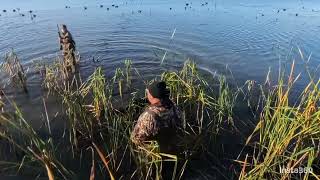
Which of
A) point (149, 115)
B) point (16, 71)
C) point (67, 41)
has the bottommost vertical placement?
point (16, 71)

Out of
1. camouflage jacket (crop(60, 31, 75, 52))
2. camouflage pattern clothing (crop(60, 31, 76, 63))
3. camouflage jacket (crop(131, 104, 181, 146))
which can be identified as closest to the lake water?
camouflage pattern clothing (crop(60, 31, 76, 63))

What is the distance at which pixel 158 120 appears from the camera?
5609 millimetres

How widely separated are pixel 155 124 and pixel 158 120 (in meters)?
0.09

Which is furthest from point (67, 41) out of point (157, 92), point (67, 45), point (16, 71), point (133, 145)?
point (157, 92)

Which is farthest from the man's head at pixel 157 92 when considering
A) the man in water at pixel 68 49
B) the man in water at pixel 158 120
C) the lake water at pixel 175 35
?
the man in water at pixel 68 49

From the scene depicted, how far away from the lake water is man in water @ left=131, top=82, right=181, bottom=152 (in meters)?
5.09

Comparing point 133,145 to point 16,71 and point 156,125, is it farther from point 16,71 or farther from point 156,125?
point 16,71

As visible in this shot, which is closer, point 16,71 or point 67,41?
point 16,71

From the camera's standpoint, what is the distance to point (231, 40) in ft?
54.5

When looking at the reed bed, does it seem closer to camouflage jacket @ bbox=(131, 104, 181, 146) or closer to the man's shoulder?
camouflage jacket @ bbox=(131, 104, 181, 146)

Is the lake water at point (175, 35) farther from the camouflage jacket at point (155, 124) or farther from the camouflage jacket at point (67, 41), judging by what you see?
the camouflage jacket at point (155, 124)

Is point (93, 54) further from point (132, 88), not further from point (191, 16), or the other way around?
point (191, 16)

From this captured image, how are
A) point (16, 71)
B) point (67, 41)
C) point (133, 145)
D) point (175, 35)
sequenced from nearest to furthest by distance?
point (133, 145)
point (16, 71)
point (67, 41)
point (175, 35)

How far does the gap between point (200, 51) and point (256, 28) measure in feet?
18.7
